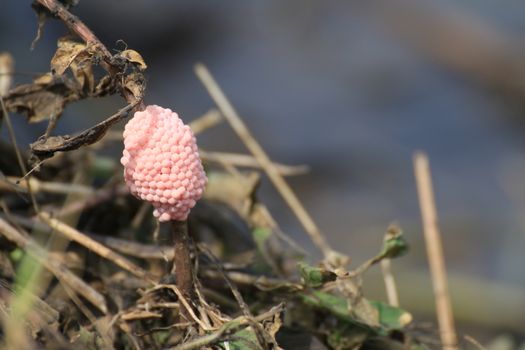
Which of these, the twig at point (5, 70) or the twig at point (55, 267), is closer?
the twig at point (55, 267)

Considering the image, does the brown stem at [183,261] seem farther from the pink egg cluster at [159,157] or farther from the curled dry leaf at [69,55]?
the curled dry leaf at [69,55]

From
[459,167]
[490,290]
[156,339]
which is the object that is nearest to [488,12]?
[459,167]

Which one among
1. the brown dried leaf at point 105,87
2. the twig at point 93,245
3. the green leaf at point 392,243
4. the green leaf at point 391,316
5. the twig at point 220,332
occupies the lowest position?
the twig at point 220,332

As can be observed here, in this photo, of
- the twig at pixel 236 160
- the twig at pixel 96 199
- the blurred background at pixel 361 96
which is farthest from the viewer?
the blurred background at pixel 361 96

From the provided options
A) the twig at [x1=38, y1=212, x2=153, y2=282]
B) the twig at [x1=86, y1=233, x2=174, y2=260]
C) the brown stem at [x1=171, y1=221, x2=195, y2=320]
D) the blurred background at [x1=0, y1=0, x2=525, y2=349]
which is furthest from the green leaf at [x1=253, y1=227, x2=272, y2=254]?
the blurred background at [x1=0, y1=0, x2=525, y2=349]

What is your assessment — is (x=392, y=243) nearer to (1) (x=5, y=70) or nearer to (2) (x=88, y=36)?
(2) (x=88, y=36)

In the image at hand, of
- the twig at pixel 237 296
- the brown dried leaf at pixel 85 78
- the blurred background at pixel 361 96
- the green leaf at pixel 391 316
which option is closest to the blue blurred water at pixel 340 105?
the blurred background at pixel 361 96
